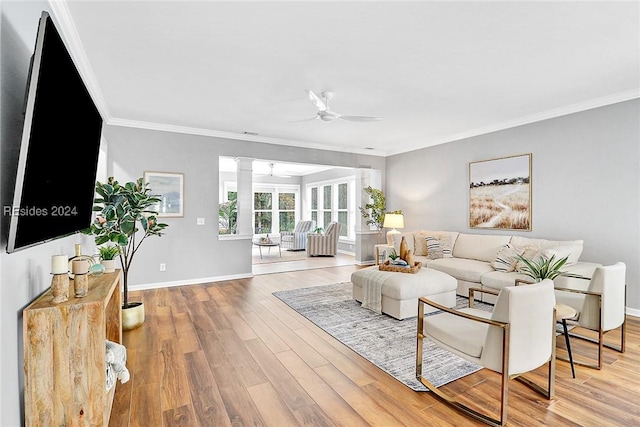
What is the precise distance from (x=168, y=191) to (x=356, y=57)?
3.76m

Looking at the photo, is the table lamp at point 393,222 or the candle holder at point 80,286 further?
the table lamp at point 393,222

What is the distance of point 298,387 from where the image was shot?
7.48 feet

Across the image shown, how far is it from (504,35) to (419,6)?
2.85 ft

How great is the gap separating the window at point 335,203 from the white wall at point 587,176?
3865 millimetres

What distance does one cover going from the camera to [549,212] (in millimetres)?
4461

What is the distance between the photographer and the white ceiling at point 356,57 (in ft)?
7.35

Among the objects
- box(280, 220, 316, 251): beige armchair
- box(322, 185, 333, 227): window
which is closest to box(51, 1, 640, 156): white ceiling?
box(280, 220, 316, 251): beige armchair

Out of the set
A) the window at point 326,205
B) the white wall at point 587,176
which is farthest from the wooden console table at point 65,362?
the window at point 326,205

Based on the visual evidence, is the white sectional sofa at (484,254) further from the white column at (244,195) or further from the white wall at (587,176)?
the white column at (244,195)

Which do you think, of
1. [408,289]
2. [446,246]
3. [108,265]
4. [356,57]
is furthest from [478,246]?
[108,265]

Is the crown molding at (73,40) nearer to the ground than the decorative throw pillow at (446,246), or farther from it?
farther from it

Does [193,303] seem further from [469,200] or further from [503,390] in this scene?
[469,200]

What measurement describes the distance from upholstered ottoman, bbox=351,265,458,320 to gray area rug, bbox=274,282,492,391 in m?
0.13

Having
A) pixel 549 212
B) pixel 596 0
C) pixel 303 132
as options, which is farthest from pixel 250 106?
pixel 549 212
